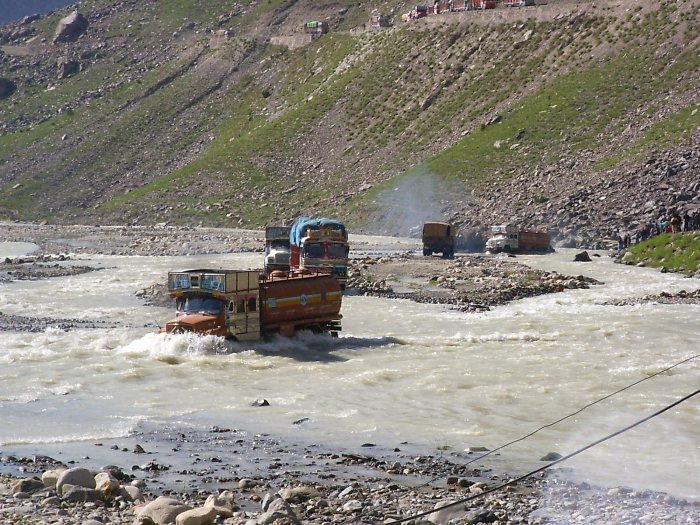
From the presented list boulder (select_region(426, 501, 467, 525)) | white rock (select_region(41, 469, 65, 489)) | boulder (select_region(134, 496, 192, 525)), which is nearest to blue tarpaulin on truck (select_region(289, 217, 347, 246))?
white rock (select_region(41, 469, 65, 489))

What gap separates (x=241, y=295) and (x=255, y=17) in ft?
506

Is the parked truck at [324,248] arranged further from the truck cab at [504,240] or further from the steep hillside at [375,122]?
the steep hillside at [375,122]

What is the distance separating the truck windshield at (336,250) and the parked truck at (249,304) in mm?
12493

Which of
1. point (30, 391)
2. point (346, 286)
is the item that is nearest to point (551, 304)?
point (346, 286)

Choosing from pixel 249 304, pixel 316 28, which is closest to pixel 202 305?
pixel 249 304

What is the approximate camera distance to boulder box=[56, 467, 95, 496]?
1909cm

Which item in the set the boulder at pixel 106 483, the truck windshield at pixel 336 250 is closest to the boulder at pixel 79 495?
the boulder at pixel 106 483

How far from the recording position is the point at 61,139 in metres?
159

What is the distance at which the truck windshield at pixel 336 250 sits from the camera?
166ft

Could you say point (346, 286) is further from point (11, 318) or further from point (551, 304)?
point (11, 318)

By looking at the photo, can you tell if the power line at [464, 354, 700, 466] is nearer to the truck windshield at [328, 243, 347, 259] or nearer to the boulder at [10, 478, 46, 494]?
the boulder at [10, 478, 46, 494]

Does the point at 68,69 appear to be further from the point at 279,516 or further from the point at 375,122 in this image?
the point at 279,516

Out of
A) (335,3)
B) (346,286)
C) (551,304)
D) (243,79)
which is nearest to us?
(551,304)

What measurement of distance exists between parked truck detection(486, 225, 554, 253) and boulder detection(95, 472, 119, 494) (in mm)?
57928
